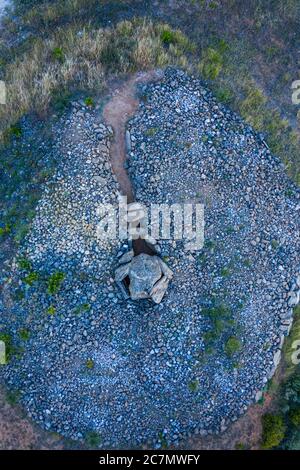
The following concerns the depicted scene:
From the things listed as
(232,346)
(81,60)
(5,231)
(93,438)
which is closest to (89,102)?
(81,60)

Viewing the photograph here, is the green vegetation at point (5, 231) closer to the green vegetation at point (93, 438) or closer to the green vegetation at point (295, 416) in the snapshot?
the green vegetation at point (93, 438)

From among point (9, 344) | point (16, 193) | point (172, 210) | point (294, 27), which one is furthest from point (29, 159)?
point (294, 27)

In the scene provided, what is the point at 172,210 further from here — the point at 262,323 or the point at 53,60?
the point at 53,60

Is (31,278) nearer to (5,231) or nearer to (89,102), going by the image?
(5,231)

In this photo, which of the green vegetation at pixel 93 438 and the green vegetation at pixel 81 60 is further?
the green vegetation at pixel 81 60

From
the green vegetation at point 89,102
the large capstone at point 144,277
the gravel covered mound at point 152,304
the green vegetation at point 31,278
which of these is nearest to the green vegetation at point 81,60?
the green vegetation at point 89,102
